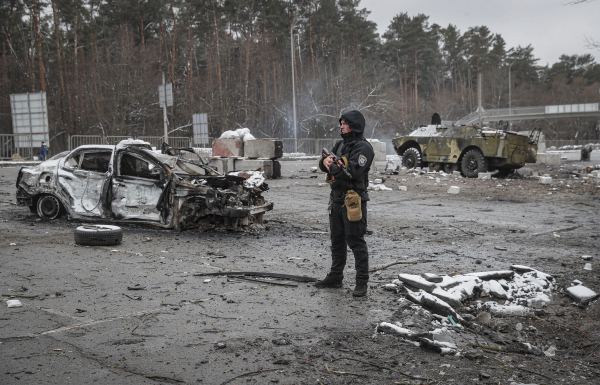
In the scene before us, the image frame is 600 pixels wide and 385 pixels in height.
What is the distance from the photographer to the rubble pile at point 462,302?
4109mm

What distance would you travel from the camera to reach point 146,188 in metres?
8.78

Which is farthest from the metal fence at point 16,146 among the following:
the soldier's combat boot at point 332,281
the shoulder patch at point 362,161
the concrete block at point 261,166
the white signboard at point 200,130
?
the shoulder patch at point 362,161

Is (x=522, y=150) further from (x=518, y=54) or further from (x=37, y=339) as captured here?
(x=518, y=54)

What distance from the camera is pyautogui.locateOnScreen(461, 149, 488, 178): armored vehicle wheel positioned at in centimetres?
2000

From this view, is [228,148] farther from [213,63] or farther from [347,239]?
[213,63]

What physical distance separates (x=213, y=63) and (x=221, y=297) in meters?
40.7

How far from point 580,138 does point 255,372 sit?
279ft

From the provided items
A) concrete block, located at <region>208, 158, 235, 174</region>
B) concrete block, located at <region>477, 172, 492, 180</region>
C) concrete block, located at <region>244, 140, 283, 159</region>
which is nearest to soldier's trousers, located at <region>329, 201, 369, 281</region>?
concrete block, located at <region>208, 158, 235, 174</region>

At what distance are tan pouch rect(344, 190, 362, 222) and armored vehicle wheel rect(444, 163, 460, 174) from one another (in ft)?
56.8

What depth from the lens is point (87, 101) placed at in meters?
36.0

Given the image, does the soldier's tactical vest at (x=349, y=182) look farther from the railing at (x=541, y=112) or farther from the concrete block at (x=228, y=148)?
the railing at (x=541, y=112)

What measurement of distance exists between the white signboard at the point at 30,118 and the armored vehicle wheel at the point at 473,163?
860 inches

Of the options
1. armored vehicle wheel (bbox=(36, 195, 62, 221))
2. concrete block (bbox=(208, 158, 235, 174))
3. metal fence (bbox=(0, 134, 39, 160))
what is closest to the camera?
armored vehicle wheel (bbox=(36, 195, 62, 221))

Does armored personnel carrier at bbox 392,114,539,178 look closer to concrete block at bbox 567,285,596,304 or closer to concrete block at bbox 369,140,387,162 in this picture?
concrete block at bbox 369,140,387,162
